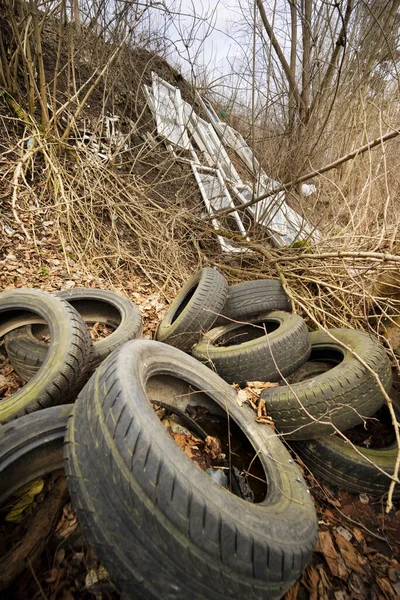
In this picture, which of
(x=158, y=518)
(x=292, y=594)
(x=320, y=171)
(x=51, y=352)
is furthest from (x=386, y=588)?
(x=320, y=171)

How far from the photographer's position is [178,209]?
189 inches

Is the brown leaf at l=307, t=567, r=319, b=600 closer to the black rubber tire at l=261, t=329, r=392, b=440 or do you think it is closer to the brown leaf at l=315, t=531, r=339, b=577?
the brown leaf at l=315, t=531, r=339, b=577

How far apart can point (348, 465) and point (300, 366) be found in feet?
2.68

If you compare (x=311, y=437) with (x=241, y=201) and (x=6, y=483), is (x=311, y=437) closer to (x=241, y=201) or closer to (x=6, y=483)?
(x=6, y=483)

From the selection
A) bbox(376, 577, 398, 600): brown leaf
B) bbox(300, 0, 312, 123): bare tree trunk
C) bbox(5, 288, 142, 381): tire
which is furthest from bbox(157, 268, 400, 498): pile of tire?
bbox(300, 0, 312, 123): bare tree trunk

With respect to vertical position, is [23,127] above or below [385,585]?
above

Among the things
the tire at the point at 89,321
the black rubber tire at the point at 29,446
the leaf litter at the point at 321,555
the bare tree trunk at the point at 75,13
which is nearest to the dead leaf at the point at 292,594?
the leaf litter at the point at 321,555

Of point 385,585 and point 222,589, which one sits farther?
point 385,585

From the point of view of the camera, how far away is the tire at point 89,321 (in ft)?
7.43

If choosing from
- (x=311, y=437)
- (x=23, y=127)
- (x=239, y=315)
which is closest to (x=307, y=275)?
(x=239, y=315)

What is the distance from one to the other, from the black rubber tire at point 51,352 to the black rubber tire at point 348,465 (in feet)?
6.02

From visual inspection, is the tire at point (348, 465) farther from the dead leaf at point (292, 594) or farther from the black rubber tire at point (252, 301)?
the black rubber tire at point (252, 301)

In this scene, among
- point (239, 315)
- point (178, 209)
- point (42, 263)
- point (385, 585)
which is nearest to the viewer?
point (385, 585)

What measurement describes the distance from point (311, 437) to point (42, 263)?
345 centimetres
